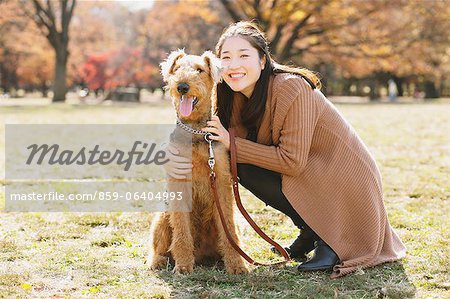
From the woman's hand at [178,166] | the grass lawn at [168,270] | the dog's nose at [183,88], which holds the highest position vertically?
the dog's nose at [183,88]

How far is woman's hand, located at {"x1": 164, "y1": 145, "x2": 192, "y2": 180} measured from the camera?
3.34 m

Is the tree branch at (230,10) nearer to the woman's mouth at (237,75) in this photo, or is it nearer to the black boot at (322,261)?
the woman's mouth at (237,75)

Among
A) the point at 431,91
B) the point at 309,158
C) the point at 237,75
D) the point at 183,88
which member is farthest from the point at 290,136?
the point at 431,91

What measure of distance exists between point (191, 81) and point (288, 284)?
4.38 ft

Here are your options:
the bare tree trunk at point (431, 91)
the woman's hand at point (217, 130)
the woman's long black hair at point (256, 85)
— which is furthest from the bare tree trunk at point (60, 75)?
the bare tree trunk at point (431, 91)

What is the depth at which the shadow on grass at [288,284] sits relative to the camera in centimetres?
302

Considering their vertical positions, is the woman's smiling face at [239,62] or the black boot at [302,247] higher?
the woman's smiling face at [239,62]

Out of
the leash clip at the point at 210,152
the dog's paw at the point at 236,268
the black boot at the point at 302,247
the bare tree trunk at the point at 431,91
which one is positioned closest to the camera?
the leash clip at the point at 210,152

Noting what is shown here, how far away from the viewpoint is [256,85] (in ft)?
11.7

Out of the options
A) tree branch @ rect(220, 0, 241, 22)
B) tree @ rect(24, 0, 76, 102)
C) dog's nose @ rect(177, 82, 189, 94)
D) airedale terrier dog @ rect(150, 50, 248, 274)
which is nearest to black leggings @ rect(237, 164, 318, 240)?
airedale terrier dog @ rect(150, 50, 248, 274)

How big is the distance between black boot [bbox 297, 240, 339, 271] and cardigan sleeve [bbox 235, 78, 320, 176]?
534 millimetres

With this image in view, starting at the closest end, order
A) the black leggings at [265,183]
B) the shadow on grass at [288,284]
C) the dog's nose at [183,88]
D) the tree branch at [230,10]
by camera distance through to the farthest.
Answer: the shadow on grass at [288,284]
the dog's nose at [183,88]
the black leggings at [265,183]
the tree branch at [230,10]

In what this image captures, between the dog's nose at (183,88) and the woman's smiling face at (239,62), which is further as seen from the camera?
the woman's smiling face at (239,62)

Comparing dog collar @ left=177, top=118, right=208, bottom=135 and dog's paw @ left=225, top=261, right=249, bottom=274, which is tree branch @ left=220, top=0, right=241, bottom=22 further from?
dog's paw @ left=225, top=261, right=249, bottom=274
